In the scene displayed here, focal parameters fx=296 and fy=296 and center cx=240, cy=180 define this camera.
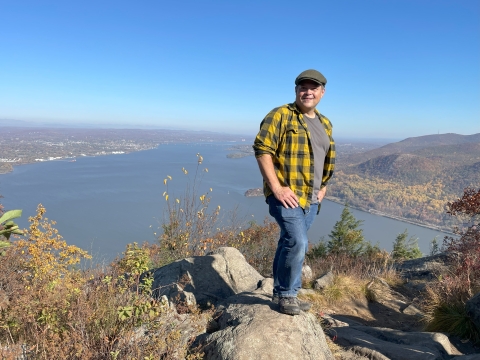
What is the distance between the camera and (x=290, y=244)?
2443 millimetres

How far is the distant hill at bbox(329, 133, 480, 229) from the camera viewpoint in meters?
62.6

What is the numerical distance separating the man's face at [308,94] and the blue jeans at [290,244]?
815 millimetres

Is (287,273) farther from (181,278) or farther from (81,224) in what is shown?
(81,224)

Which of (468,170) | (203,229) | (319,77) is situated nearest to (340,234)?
(203,229)

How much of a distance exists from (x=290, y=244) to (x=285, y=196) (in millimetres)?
414

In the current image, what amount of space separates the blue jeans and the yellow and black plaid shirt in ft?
0.43

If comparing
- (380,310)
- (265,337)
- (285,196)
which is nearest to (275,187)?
(285,196)

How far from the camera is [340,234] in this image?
18125mm

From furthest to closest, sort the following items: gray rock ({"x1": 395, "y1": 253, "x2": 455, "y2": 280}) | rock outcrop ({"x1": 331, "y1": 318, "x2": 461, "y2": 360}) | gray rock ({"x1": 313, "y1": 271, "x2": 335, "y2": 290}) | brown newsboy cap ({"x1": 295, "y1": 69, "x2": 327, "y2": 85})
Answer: gray rock ({"x1": 395, "y1": 253, "x2": 455, "y2": 280}), gray rock ({"x1": 313, "y1": 271, "x2": 335, "y2": 290}), rock outcrop ({"x1": 331, "y1": 318, "x2": 461, "y2": 360}), brown newsboy cap ({"x1": 295, "y1": 69, "x2": 327, "y2": 85})

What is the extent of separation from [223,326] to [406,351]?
1.76 m

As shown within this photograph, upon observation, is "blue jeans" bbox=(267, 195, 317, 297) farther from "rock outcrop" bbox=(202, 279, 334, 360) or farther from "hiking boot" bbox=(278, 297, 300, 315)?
"rock outcrop" bbox=(202, 279, 334, 360)

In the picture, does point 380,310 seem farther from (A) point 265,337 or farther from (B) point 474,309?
(A) point 265,337

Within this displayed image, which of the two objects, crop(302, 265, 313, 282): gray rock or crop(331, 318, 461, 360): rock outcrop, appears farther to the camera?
crop(302, 265, 313, 282): gray rock

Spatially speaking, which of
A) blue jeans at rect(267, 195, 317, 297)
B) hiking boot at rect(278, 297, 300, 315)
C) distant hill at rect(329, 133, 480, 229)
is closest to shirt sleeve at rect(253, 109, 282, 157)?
blue jeans at rect(267, 195, 317, 297)
